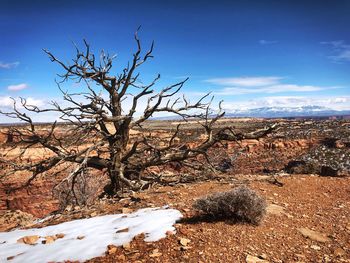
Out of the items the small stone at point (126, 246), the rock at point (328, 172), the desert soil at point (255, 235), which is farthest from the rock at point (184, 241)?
the rock at point (328, 172)

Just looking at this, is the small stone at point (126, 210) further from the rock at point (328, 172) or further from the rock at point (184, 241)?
the rock at point (328, 172)

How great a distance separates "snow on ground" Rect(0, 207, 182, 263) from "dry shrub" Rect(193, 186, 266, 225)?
32.0 inches

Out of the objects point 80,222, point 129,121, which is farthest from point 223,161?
point 80,222

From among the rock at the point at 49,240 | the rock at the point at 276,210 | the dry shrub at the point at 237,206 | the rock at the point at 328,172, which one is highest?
the dry shrub at the point at 237,206

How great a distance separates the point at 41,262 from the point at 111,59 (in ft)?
22.6

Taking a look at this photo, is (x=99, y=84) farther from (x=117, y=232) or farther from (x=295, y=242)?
(x=295, y=242)

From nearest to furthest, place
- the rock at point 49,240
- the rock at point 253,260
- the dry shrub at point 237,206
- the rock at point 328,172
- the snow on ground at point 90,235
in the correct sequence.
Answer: the rock at point 253,260
the snow on ground at point 90,235
the dry shrub at point 237,206
the rock at point 49,240
the rock at point 328,172

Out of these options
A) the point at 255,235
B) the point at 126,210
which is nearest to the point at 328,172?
the point at 255,235

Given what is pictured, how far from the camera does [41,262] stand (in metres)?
5.27

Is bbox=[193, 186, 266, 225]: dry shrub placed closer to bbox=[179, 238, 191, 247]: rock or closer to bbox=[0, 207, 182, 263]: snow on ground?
bbox=[0, 207, 182, 263]: snow on ground

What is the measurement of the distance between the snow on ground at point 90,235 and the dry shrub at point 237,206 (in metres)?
0.81

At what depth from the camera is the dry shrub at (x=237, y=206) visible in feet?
19.9

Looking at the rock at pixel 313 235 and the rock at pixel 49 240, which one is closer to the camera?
the rock at pixel 313 235

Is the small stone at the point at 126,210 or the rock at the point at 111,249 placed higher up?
the rock at the point at 111,249
